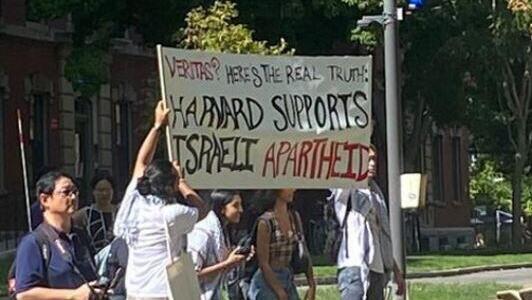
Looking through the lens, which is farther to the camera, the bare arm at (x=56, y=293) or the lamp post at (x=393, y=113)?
the lamp post at (x=393, y=113)

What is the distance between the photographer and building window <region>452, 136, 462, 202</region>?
55.5m

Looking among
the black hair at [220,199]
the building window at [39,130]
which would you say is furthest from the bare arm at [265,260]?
the building window at [39,130]

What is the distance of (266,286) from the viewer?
10.5 m

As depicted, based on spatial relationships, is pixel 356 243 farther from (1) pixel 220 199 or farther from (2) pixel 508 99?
(2) pixel 508 99

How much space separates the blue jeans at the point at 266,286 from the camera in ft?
34.4

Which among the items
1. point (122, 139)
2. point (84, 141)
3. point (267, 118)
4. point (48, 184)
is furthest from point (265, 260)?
point (122, 139)

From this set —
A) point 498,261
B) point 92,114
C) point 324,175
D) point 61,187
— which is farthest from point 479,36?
point 61,187

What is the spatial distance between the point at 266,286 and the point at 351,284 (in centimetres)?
104

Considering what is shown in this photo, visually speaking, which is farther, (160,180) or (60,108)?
(60,108)

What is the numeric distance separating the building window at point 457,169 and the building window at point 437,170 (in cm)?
138

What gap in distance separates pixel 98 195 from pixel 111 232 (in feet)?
1.63

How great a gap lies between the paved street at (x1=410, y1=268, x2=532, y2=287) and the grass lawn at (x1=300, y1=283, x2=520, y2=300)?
7.40ft

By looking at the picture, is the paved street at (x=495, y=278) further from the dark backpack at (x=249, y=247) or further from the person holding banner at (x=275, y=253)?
the dark backpack at (x=249, y=247)

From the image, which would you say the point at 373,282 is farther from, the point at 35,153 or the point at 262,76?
the point at 35,153
